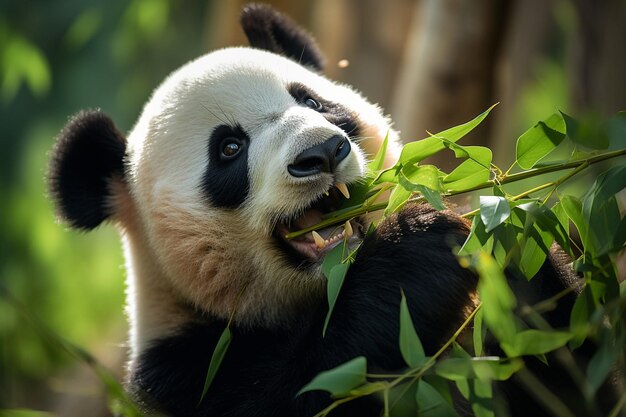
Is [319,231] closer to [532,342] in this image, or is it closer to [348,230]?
[348,230]

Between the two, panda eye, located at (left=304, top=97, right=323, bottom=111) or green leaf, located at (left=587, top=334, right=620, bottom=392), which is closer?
green leaf, located at (left=587, top=334, right=620, bottom=392)

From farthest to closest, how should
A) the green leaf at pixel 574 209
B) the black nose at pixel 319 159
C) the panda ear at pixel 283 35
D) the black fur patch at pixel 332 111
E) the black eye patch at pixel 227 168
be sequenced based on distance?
the panda ear at pixel 283 35 < the black fur patch at pixel 332 111 < the black eye patch at pixel 227 168 < the black nose at pixel 319 159 < the green leaf at pixel 574 209

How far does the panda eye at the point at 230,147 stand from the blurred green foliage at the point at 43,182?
419 cm

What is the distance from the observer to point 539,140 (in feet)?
8.34

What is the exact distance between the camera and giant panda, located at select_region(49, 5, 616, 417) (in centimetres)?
278

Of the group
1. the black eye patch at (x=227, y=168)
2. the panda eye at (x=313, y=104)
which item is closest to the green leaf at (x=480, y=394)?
the black eye patch at (x=227, y=168)

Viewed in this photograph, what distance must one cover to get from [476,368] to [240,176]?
58.1 inches

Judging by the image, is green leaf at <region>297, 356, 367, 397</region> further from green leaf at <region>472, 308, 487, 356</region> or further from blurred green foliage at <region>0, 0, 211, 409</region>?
blurred green foliage at <region>0, 0, 211, 409</region>

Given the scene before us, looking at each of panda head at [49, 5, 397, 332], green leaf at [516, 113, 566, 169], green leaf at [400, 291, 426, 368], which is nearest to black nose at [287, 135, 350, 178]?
panda head at [49, 5, 397, 332]

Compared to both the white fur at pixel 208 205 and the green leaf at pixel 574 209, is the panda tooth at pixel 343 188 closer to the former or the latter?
the white fur at pixel 208 205

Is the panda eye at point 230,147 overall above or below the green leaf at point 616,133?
above

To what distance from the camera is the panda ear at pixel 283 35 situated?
4305 mm

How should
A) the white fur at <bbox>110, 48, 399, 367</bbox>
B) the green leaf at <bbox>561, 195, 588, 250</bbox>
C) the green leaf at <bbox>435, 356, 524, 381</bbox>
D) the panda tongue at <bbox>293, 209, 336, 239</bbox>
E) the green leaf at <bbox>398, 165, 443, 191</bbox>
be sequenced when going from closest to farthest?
the green leaf at <bbox>435, 356, 524, 381</bbox> < the green leaf at <bbox>561, 195, 588, 250</bbox> < the green leaf at <bbox>398, 165, 443, 191</bbox> < the panda tongue at <bbox>293, 209, 336, 239</bbox> < the white fur at <bbox>110, 48, 399, 367</bbox>

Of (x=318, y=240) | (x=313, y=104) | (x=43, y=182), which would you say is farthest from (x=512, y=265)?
(x=43, y=182)
